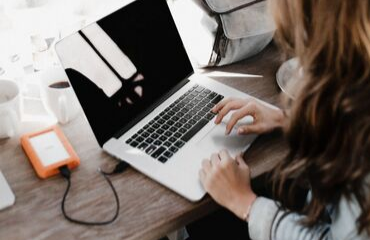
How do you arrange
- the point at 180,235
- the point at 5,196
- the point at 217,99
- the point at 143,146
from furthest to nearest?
the point at 180,235
the point at 217,99
the point at 143,146
the point at 5,196

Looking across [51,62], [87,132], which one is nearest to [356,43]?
[87,132]

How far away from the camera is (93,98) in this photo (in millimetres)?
825

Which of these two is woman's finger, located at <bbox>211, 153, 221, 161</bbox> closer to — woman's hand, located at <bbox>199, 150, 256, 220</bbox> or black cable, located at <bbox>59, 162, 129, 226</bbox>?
woman's hand, located at <bbox>199, 150, 256, 220</bbox>

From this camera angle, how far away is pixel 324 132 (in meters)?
0.66

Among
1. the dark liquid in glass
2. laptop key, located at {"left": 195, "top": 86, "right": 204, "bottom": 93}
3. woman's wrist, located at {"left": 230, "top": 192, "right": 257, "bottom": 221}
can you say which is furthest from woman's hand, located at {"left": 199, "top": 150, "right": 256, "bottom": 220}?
the dark liquid in glass

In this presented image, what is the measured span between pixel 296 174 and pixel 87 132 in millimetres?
434

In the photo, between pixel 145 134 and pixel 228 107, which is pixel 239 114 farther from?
pixel 145 134

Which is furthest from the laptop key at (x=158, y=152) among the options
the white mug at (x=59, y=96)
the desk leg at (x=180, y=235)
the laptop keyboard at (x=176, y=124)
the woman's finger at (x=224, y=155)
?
the desk leg at (x=180, y=235)

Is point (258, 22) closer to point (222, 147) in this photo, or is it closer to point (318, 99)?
point (222, 147)

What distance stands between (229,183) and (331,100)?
251mm

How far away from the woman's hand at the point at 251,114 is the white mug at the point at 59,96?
0.30 m

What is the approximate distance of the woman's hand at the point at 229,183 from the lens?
0.77 metres

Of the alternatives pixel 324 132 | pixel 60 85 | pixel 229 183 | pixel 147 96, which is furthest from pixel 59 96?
pixel 324 132

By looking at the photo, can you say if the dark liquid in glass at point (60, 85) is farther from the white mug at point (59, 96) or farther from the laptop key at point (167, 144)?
the laptop key at point (167, 144)
